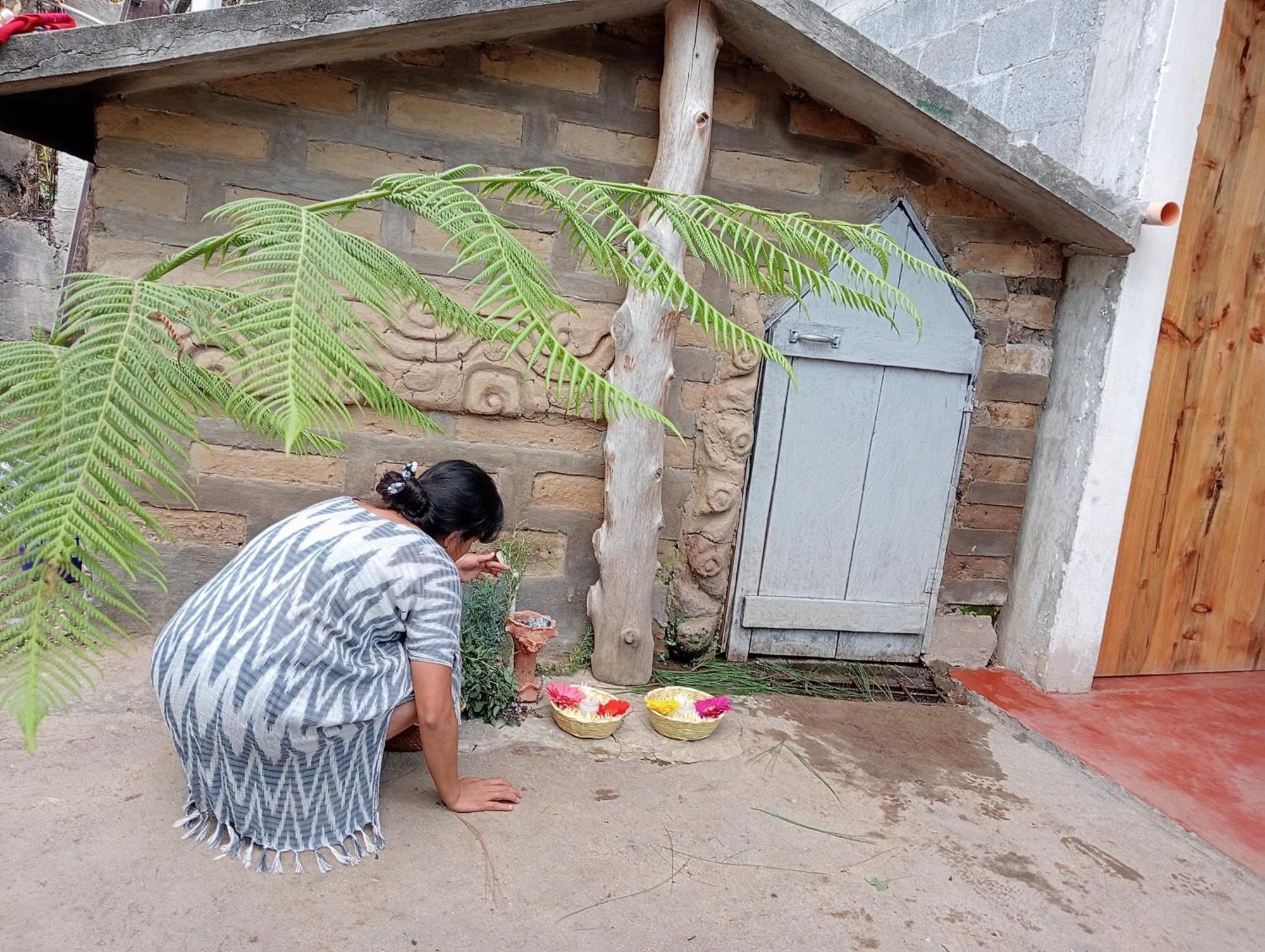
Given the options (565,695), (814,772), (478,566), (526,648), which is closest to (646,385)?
(478,566)

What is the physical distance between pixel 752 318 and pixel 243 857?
100 inches

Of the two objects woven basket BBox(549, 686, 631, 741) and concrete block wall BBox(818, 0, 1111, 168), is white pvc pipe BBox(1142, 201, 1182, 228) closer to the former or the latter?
concrete block wall BBox(818, 0, 1111, 168)

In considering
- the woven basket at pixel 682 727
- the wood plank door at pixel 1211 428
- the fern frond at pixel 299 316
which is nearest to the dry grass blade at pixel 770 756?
the woven basket at pixel 682 727

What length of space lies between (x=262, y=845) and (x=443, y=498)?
968mm

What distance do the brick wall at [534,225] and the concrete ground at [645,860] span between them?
0.77 m

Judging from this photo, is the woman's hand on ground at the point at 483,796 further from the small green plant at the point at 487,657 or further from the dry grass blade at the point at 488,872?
the small green plant at the point at 487,657

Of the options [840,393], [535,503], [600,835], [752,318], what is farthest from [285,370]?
[840,393]

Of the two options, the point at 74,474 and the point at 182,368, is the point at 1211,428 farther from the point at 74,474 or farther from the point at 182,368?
the point at 74,474

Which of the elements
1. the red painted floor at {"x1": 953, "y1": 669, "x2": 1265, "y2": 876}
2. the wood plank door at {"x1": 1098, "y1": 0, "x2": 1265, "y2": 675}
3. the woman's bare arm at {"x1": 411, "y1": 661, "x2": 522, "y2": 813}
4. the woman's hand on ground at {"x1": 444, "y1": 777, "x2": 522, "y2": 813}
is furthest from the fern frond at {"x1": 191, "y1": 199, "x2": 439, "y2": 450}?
the wood plank door at {"x1": 1098, "y1": 0, "x2": 1265, "y2": 675}

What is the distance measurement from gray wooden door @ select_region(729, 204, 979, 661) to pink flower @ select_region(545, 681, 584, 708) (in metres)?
0.94

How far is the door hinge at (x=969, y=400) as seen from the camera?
3.77m

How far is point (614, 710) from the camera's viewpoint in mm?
3039

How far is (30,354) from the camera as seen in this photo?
0.78 meters

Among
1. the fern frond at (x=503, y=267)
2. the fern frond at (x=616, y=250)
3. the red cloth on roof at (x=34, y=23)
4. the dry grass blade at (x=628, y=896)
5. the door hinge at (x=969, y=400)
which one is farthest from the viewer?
the door hinge at (x=969, y=400)
